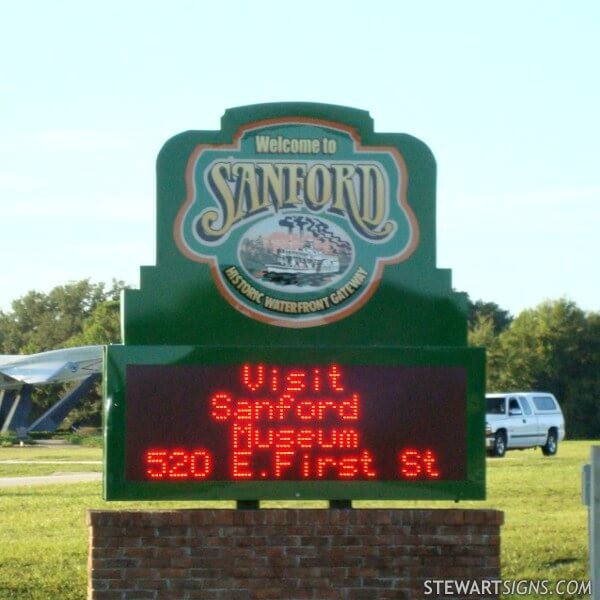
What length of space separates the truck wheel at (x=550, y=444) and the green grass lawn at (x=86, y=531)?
1263cm

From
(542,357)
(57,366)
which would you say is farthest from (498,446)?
(542,357)

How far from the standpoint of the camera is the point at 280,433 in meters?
10.6

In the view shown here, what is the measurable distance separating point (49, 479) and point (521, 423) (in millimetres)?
15104

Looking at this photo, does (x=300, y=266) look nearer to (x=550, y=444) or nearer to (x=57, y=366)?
(x=550, y=444)

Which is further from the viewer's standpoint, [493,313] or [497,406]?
[493,313]

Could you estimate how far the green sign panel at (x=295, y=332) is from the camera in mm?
10641

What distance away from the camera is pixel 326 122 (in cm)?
1130

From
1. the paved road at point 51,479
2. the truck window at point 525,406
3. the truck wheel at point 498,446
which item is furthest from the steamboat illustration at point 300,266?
the truck window at point 525,406

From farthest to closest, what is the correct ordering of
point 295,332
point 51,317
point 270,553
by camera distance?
point 51,317, point 295,332, point 270,553

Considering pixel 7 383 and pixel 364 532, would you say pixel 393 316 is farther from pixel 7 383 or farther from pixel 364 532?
pixel 7 383

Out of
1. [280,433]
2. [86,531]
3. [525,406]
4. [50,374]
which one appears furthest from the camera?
[50,374]

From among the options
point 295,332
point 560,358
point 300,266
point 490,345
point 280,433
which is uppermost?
point 490,345

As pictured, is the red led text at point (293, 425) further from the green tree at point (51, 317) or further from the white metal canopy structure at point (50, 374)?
the green tree at point (51, 317)

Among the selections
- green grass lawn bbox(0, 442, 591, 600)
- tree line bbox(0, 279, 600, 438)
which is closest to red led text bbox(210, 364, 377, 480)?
green grass lawn bbox(0, 442, 591, 600)
